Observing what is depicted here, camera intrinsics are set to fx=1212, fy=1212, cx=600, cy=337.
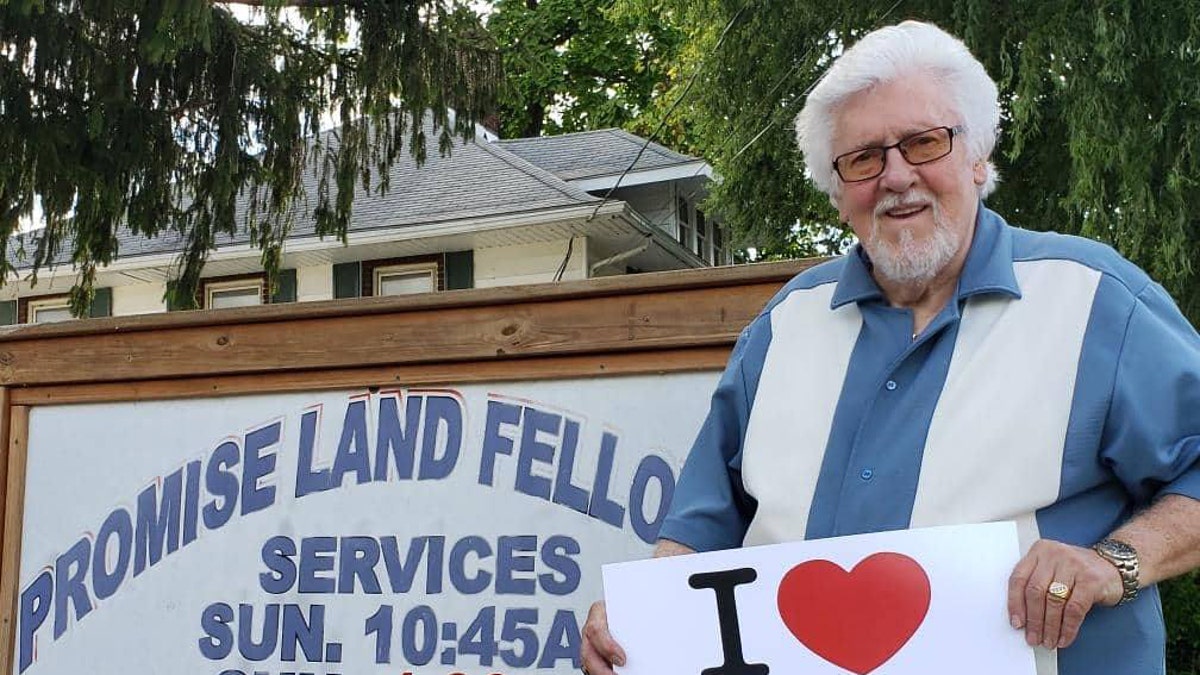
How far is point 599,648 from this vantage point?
1998mm

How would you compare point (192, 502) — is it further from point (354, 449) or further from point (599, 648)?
point (599, 648)

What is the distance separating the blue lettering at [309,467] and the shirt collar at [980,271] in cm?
172

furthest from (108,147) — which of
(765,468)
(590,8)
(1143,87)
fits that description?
(590,8)

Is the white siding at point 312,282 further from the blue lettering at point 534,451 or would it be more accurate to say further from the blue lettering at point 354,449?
the blue lettering at point 534,451

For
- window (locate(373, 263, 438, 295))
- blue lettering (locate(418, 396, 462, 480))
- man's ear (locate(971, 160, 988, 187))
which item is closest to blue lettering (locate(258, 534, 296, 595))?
blue lettering (locate(418, 396, 462, 480))

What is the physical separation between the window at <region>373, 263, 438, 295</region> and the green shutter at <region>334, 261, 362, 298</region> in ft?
0.78

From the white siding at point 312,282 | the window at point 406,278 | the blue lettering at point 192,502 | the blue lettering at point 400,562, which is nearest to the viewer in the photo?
the blue lettering at point 400,562

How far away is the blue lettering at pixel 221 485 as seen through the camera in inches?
131

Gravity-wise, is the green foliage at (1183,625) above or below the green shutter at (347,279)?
below

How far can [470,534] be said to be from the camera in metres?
3.08

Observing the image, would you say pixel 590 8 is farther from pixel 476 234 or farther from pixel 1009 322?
pixel 1009 322

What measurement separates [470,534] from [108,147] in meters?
5.21

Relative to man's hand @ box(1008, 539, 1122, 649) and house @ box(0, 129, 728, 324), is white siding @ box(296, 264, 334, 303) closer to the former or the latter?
house @ box(0, 129, 728, 324)

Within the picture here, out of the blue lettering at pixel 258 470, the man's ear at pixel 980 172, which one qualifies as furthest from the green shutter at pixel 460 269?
the man's ear at pixel 980 172
